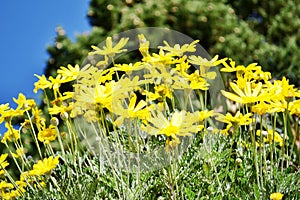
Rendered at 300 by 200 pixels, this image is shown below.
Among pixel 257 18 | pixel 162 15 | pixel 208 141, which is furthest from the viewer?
pixel 257 18

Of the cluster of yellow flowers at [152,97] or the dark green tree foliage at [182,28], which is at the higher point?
the dark green tree foliage at [182,28]

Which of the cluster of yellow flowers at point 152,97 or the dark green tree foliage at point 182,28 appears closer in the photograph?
the cluster of yellow flowers at point 152,97

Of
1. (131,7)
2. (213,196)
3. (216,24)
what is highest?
(131,7)

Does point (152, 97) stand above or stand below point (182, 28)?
below

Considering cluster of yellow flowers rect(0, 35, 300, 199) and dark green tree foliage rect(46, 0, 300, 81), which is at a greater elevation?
dark green tree foliage rect(46, 0, 300, 81)

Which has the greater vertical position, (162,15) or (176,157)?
(162,15)

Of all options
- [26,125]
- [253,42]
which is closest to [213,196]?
[26,125]

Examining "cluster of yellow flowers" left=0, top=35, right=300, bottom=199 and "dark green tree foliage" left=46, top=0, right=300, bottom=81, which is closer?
"cluster of yellow flowers" left=0, top=35, right=300, bottom=199

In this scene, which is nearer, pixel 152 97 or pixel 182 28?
pixel 152 97

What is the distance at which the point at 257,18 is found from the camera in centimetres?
760

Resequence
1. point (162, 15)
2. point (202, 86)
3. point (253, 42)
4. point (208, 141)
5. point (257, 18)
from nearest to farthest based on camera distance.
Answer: point (202, 86) < point (208, 141) < point (162, 15) < point (253, 42) < point (257, 18)

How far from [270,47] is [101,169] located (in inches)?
224

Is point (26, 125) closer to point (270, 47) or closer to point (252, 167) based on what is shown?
point (252, 167)

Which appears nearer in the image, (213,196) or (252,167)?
(213,196)
